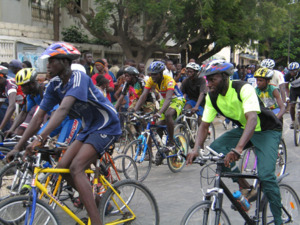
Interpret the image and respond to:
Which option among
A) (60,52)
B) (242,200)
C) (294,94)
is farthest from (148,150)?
(294,94)

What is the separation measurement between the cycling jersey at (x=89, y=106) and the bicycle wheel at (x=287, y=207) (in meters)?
1.73

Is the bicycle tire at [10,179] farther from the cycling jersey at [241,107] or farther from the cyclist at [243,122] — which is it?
the cycling jersey at [241,107]

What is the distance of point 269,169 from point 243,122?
1.93 feet

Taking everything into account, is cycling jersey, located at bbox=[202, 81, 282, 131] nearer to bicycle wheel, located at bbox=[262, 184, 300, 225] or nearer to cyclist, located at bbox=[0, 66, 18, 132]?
bicycle wheel, located at bbox=[262, 184, 300, 225]

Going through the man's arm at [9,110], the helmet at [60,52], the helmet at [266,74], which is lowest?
the man's arm at [9,110]

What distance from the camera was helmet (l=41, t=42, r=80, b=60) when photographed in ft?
12.6

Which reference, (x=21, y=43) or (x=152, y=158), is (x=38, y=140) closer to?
(x=152, y=158)

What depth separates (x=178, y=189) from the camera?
6.27m

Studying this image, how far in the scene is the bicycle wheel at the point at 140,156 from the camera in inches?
260

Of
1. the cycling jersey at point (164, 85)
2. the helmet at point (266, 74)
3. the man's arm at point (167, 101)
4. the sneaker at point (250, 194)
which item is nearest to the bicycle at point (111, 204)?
the sneaker at point (250, 194)

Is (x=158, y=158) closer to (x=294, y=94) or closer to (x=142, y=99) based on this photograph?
(x=142, y=99)

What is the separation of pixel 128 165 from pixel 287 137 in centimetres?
639

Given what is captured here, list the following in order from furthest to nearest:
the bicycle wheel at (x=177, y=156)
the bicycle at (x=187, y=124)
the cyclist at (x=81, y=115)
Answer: the bicycle at (x=187, y=124), the bicycle wheel at (x=177, y=156), the cyclist at (x=81, y=115)

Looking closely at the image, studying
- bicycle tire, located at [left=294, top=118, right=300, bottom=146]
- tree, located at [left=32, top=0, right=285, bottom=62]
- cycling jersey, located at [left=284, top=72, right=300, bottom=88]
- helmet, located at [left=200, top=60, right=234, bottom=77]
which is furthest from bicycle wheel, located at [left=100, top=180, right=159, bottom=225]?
tree, located at [left=32, top=0, right=285, bottom=62]
